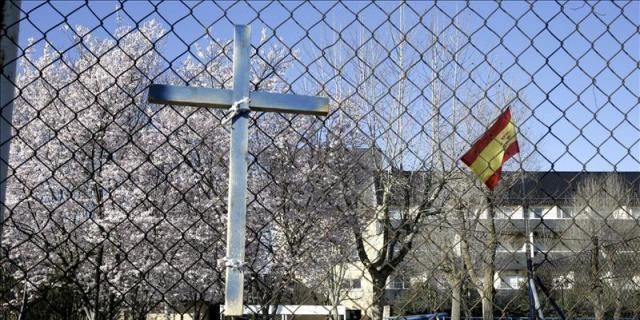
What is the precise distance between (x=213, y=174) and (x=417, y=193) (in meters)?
3.50

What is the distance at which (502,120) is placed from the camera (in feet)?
9.27

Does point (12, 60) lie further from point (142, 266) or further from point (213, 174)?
point (142, 266)

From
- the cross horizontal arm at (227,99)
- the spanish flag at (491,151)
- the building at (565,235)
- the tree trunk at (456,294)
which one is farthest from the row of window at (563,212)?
the cross horizontal arm at (227,99)

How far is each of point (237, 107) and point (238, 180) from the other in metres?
0.22

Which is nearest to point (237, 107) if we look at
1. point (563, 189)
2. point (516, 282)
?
point (563, 189)

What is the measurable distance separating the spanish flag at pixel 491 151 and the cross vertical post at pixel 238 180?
3.36 ft

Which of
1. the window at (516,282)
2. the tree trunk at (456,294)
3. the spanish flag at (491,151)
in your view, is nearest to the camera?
the spanish flag at (491,151)

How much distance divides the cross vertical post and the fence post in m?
0.63

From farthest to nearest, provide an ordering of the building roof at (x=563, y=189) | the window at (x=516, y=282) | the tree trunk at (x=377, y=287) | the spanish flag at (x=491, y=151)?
the tree trunk at (x=377, y=287) → the window at (x=516, y=282) → the building roof at (x=563, y=189) → the spanish flag at (x=491, y=151)

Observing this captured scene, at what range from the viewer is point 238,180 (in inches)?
78.5

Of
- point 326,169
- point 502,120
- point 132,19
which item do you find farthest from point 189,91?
point 326,169

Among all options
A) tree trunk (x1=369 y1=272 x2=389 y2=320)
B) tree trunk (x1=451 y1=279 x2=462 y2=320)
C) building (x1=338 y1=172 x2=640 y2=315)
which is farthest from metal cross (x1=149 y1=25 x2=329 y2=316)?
tree trunk (x1=369 y1=272 x2=389 y2=320)

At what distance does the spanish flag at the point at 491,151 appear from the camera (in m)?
2.69

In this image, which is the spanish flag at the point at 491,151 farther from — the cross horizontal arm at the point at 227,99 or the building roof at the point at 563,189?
the cross horizontal arm at the point at 227,99
